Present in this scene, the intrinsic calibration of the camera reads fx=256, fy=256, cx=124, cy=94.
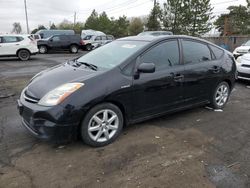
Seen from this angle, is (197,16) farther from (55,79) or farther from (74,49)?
(55,79)

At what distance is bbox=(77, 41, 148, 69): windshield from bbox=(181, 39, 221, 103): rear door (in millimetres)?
952

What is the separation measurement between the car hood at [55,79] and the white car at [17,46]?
39.3 ft

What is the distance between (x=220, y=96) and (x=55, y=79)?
3497 mm

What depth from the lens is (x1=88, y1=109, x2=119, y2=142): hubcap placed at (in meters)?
3.54

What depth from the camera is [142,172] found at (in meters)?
3.05

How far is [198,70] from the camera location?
470 cm

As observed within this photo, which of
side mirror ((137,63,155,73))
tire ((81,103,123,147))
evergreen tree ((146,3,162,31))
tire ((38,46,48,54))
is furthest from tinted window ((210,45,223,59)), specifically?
evergreen tree ((146,3,162,31))

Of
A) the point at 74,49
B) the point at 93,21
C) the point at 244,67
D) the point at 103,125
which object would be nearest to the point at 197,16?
the point at 74,49

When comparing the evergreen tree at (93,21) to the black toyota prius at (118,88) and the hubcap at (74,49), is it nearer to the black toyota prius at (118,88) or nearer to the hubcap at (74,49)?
the hubcap at (74,49)

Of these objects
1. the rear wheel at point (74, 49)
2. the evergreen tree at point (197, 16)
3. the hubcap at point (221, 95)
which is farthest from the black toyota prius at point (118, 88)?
the evergreen tree at point (197, 16)

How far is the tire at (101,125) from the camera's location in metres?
3.47

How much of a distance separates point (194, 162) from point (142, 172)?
0.74 m

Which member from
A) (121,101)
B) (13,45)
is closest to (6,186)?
(121,101)

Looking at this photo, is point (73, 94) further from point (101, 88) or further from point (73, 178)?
point (73, 178)
